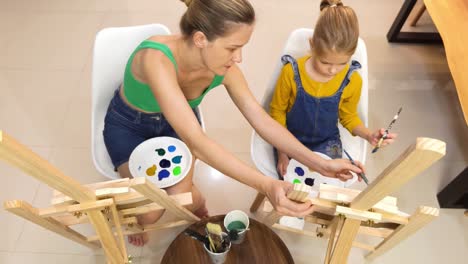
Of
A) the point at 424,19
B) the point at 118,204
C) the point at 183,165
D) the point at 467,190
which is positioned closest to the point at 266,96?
the point at 183,165

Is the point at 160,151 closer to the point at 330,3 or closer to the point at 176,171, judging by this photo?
the point at 176,171

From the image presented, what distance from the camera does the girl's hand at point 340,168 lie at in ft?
4.18

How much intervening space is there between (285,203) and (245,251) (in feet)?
1.26

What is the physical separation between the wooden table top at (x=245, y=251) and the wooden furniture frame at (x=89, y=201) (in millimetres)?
127

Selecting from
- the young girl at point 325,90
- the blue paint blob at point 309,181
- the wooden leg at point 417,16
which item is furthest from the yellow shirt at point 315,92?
the wooden leg at point 417,16

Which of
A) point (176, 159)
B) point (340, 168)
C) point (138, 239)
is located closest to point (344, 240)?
point (340, 168)

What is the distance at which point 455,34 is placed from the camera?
63.9 inches

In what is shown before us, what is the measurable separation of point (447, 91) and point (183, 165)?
1805mm

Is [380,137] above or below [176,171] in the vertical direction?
above

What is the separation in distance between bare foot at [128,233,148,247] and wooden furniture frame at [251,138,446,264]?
31.0 inches

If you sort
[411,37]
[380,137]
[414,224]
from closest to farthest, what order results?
[414,224], [380,137], [411,37]

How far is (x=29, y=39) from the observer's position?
8.45 feet

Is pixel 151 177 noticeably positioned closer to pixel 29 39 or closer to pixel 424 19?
pixel 29 39

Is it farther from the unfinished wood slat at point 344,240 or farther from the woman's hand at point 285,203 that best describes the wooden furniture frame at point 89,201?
the unfinished wood slat at point 344,240
